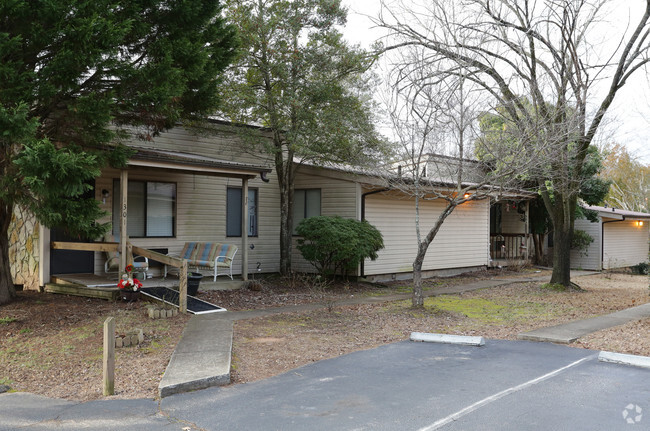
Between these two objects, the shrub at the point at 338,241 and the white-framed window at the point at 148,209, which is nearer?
the white-framed window at the point at 148,209

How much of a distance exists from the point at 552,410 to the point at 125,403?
4271 mm

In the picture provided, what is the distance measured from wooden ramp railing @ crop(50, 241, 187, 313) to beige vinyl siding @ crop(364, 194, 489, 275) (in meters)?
6.89

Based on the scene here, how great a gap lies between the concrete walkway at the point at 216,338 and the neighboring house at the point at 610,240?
459 inches

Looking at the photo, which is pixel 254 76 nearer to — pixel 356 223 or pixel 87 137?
pixel 356 223

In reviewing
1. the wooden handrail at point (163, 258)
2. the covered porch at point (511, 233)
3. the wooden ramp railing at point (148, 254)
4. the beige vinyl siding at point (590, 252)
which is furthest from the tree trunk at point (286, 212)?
the beige vinyl siding at point (590, 252)

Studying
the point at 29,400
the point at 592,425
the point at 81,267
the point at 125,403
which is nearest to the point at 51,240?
the point at 81,267

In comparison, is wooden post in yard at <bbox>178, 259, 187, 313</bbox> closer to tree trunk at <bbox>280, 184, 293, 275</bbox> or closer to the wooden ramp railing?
the wooden ramp railing

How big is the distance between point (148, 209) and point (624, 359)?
35.7ft

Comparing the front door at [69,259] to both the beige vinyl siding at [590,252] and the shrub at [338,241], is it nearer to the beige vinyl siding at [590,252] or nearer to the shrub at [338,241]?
the shrub at [338,241]

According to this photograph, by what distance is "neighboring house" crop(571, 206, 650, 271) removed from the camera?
2316cm

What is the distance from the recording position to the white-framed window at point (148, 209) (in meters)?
13.1

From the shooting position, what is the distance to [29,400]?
19.0 feet

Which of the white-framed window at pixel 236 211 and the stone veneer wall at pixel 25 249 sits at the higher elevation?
the white-framed window at pixel 236 211

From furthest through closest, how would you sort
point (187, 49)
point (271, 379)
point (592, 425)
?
point (187, 49)
point (271, 379)
point (592, 425)
